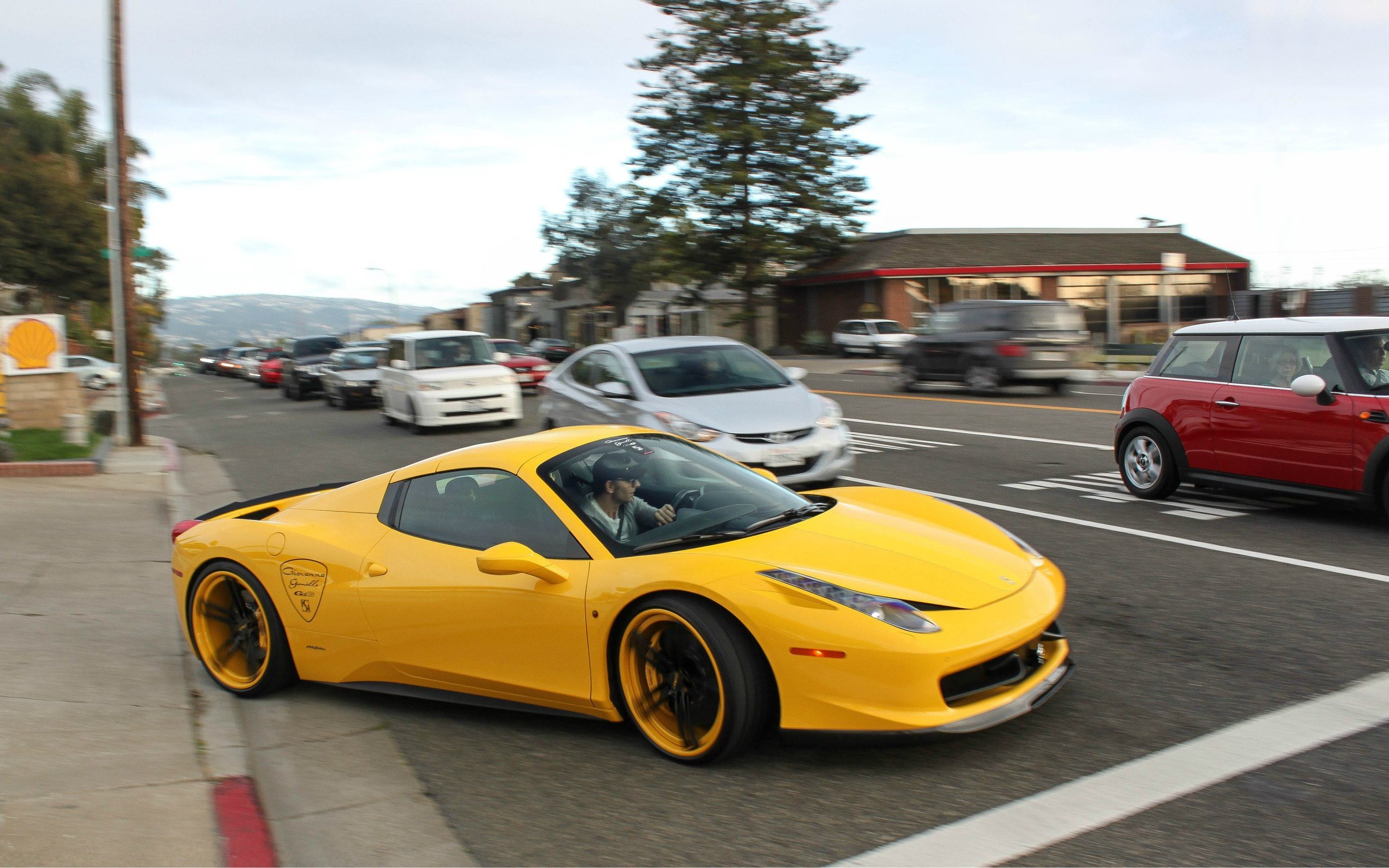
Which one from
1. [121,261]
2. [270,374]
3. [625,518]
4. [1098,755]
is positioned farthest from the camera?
[270,374]

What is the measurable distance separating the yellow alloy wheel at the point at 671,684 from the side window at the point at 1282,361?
5.99 meters

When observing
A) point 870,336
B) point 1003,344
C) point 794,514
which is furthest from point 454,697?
point 870,336

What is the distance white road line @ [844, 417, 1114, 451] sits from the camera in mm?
13109

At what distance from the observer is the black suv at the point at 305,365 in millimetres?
28797

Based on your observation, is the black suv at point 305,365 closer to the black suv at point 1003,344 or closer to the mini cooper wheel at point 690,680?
the black suv at point 1003,344

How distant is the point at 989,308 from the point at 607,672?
18.7 metres

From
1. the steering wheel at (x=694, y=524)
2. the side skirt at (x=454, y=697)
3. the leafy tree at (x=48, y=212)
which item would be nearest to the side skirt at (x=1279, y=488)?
the steering wheel at (x=694, y=524)

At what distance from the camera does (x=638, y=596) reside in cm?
421

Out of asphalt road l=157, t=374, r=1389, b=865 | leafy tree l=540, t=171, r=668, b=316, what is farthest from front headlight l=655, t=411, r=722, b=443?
leafy tree l=540, t=171, r=668, b=316

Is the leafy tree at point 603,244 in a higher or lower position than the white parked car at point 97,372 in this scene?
higher

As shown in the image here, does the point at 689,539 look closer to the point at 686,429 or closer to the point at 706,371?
the point at 686,429

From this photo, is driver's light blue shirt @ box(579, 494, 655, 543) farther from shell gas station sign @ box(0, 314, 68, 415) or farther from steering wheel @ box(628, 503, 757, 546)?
shell gas station sign @ box(0, 314, 68, 415)

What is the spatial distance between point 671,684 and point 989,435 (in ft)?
36.7

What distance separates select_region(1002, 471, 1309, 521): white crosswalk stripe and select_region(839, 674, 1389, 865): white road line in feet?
13.9
